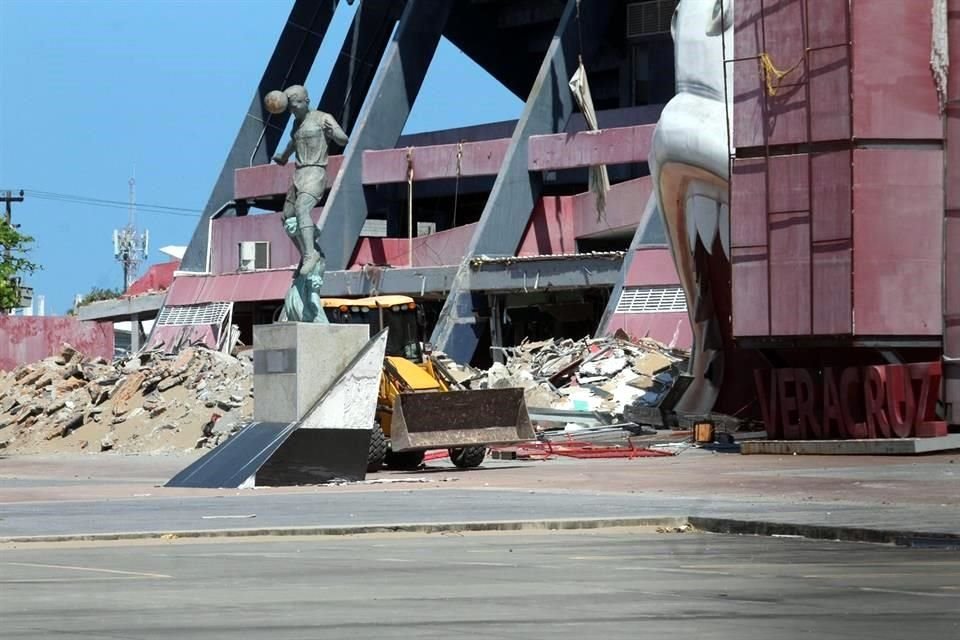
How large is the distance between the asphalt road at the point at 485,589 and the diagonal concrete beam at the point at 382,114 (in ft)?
179

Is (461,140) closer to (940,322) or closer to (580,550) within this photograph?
(940,322)

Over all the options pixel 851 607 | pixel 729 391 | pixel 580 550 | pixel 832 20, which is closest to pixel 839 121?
pixel 832 20

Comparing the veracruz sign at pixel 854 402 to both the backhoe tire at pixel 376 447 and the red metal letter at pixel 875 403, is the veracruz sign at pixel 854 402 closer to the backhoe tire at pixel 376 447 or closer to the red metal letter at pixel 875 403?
the red metal letter at pixel 875 403

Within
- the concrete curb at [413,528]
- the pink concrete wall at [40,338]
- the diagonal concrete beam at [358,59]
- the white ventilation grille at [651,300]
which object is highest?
the diagonal concrete beam at [358,59]

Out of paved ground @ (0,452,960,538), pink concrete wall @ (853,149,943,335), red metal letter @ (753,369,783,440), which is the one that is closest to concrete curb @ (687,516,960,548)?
paved ground @ (0,452,960,538)

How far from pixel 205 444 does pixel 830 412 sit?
1589 cm

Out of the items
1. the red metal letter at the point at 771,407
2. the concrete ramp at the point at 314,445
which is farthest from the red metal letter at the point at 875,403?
the concrete ramp at the point at 314,445

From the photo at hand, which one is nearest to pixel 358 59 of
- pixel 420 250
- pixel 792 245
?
pixel 420 250

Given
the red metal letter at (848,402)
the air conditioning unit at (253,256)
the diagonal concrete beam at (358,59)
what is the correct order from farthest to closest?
the diagonal concrete beam at (358,59) < the air conditioning unit at (253,256) < the red metal letter at (848,402)

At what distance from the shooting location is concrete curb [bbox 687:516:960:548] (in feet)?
50.6

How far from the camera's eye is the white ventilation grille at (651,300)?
179ft

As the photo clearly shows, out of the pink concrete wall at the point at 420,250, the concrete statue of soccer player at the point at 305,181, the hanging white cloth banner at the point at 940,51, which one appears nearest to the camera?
the concrete statue of soccer player at the point at 305,181

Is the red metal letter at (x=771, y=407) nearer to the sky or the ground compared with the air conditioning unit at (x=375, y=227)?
nearer to the ground

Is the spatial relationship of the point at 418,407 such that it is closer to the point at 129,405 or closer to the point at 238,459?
the point at 238,459
